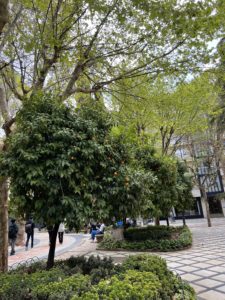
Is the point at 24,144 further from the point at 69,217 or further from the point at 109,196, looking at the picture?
the point at 109,196

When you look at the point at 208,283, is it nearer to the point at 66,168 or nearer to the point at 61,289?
the point at 61,289

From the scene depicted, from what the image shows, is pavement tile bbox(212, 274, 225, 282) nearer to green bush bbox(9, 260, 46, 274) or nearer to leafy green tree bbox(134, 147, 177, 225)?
green bush bbox(9, 260, 46, 274)

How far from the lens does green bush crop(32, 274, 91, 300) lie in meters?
2.75

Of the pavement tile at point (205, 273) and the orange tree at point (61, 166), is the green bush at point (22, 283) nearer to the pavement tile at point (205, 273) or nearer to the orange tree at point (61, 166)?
the orange tree at point (61, 166)

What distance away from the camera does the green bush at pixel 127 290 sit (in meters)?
2.59

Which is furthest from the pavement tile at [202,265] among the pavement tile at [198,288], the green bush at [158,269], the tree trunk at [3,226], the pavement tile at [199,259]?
the tree trunk at [3,226]

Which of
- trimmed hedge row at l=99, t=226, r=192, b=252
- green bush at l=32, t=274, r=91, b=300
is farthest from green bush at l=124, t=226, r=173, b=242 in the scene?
green bush at l=32, t=274, r=91, b=300

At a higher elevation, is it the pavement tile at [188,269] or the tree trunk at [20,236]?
the tree trunk at [20,236]

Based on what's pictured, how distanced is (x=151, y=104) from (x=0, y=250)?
560 cm

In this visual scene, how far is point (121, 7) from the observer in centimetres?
489

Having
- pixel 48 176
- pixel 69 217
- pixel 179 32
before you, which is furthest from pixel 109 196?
pixel 179 32

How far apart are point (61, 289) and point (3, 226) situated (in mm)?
2525

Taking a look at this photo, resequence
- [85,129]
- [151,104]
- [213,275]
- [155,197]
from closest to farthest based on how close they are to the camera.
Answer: [85,129] < [213,275] < [151,104] < [155,197]

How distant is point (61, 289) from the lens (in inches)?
115
